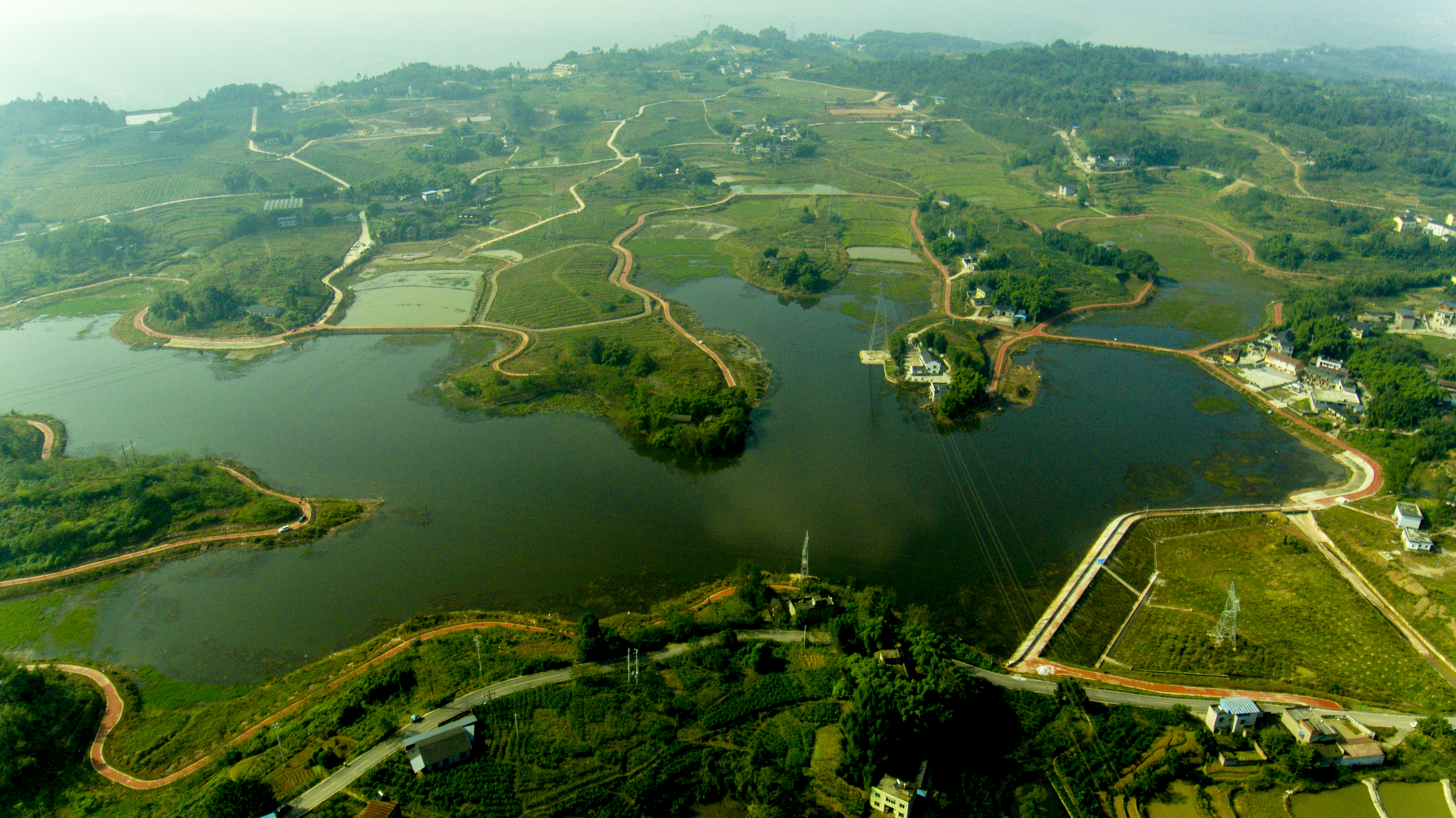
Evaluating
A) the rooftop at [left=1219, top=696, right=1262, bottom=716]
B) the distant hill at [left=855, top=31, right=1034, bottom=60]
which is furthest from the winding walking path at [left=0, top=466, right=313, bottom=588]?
the distant hill at [left=855, top=31, right=1034, bottom=60]

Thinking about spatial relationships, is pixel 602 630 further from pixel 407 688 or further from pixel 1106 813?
pixel 1106 813

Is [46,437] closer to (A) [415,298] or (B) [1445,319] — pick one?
(A) [415,298]

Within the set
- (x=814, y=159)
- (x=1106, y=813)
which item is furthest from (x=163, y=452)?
(x=814, y=159)

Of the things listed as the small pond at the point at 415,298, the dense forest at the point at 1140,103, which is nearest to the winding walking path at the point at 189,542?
the small pond at the point at 415,298

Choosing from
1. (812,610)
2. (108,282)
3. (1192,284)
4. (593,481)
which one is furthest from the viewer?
(1192,284)

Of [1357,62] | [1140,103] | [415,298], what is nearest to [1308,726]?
[415,298]

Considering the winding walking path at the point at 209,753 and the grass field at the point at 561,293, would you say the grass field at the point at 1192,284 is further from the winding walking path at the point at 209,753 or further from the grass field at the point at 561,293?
the winding walking path at the point at 209,753
